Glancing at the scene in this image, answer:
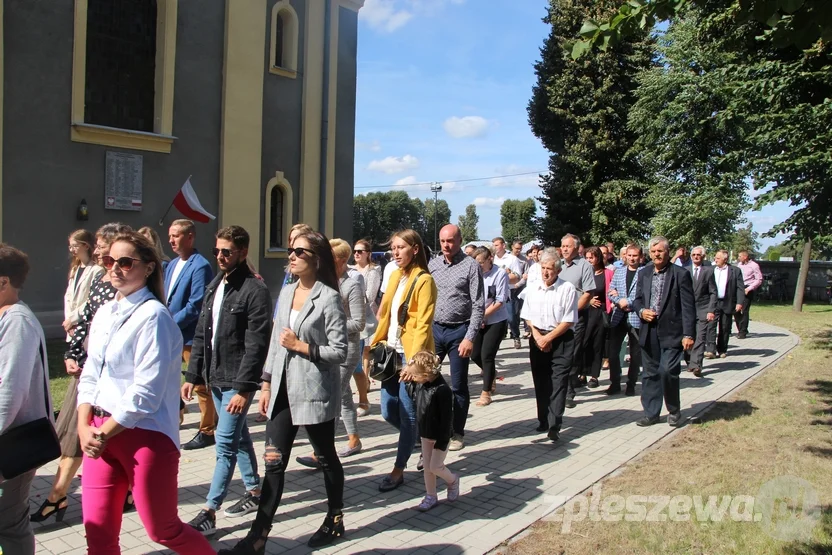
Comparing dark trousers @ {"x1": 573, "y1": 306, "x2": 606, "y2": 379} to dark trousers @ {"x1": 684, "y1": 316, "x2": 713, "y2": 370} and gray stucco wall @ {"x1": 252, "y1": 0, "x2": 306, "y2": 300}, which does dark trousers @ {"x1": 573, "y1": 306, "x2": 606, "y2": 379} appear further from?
gray stucco wall @ {"x1": 252, "y1": 0, "x2": 306, "y2": 300}

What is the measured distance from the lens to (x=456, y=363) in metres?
6.04

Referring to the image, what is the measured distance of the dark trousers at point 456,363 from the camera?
6.02 metres

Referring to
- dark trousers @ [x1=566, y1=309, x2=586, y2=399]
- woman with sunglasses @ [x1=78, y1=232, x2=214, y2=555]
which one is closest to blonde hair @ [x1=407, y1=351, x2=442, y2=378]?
woman with sunglasses @ [x1=78, y1=232, x2=214, y2=555]

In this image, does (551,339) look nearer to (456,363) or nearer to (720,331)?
(456,363)

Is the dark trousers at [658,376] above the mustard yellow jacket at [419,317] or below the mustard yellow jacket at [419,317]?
below

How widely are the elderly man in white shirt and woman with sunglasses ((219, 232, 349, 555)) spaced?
301cm


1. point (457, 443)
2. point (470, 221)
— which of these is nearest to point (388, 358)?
point (457, 443)

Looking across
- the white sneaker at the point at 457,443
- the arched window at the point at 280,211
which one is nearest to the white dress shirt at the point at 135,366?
the white sneaker at the point at 457,443

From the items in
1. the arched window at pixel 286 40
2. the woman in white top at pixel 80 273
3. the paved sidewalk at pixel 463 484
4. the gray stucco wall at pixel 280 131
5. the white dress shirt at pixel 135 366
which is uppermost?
the arched window at pixel 286 40

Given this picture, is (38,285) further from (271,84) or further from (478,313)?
(478,313)

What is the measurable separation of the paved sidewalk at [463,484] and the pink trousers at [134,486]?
1.02 meters

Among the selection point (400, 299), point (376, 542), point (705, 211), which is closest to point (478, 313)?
point (400, 299)

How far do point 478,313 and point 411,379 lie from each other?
4.50 ft

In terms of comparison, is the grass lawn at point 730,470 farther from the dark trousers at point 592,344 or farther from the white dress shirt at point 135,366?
the white dress shirt at point 135,366
